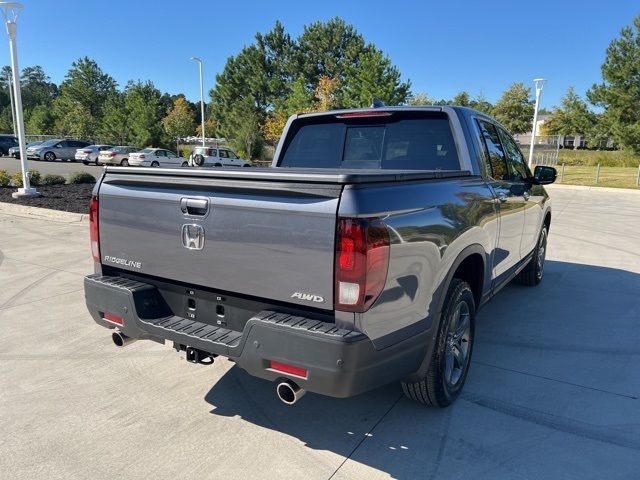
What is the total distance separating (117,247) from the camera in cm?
316

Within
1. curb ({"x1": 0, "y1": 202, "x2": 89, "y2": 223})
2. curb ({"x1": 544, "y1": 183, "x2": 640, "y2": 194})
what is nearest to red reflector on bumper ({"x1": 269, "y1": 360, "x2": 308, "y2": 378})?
curb ({"x1": 0, "y1": 202, "x2": 89, "y2": 223})

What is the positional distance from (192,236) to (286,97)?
174 ft

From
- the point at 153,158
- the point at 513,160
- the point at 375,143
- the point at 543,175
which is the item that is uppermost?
the point at 375,143

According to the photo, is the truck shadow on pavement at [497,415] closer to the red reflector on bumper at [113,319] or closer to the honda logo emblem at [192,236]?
the red reflector on bumper at [113,319]

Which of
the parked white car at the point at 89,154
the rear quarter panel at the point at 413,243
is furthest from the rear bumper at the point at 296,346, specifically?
the parked white car at the point at 89,154

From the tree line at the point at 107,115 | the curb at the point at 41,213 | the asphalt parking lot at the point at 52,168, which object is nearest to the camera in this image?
the curb at the point at 41,213

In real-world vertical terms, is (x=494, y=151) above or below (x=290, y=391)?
above

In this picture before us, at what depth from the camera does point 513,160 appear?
16.5ft

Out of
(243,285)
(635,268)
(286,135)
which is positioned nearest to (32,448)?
(243,285)

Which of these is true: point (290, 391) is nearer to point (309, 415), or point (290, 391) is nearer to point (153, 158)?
point (309, 415)

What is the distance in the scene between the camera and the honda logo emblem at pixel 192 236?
271cm

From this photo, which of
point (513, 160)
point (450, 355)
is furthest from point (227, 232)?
point (513, 160)

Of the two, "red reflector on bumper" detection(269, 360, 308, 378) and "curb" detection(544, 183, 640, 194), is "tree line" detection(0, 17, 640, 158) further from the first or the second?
"red reflector on bumper" detection(269, 360, 308, 378)

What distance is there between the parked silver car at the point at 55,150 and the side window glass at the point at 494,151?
38.2m
